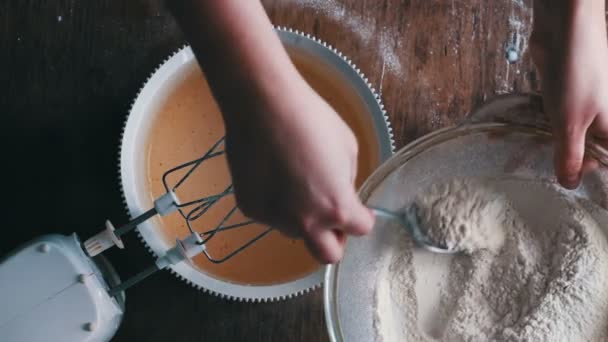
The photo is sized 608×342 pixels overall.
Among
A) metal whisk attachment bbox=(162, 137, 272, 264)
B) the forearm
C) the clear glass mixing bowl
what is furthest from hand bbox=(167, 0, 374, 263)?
metal whisk attachment bbox=(162, 137, 272, 264)

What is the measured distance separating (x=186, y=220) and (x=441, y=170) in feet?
0.91

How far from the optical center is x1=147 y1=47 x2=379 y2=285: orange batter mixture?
691mm

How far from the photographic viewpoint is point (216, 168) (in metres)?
0.70

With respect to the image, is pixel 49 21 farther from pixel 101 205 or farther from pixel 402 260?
pixel 402 260

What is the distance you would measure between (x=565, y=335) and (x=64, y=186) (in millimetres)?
511

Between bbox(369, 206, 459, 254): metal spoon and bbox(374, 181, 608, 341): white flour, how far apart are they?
0.4 inches

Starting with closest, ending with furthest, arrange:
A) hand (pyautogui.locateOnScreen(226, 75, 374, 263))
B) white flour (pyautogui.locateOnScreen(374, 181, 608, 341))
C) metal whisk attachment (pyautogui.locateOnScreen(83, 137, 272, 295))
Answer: hand (pyautogui.locateOnScreen(226, 75, 374, 263)), white flour (pyautogui.locateOnScreen(374, 181, 608, 341)), metal whisk attachment (pyautogui.locateOnScreen(83, 137, 272, 295))

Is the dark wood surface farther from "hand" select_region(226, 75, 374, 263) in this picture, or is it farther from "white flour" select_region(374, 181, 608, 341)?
"hand" select_region(226, 75, 374, 263)

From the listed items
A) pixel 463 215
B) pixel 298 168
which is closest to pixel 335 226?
pixel 298 168

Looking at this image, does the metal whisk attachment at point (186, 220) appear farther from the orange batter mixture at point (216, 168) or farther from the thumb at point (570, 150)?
the thumb at point (570, 150)

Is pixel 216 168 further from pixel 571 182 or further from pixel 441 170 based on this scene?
pixel 571 182

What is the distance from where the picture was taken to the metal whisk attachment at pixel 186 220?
24.7 inches

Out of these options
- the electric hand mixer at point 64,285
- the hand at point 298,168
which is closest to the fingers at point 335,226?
the hand at point 298,168

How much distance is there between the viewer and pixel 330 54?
26.1 inches
